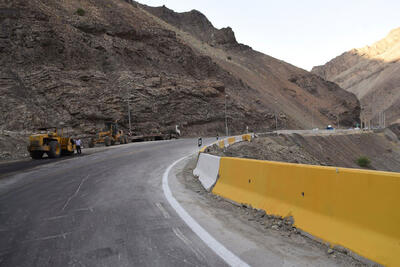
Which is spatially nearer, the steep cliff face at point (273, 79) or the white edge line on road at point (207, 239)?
the white edge line on road at point (207, 239)

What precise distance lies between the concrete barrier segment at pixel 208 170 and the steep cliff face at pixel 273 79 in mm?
53193

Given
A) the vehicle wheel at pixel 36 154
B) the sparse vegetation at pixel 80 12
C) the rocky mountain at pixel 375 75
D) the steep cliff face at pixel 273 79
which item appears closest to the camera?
the vehicle wheel at pixel 36 154

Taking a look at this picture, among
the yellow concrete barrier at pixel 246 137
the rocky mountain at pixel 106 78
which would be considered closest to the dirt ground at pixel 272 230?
the yellow concrete barrier at pixel 246 137

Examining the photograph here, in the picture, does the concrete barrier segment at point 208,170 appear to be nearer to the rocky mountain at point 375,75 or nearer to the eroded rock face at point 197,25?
the eroded rock face at point 197,25

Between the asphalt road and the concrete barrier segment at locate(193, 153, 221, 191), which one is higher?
the concrete barrier segment at locate(193, 153, 221, 191)

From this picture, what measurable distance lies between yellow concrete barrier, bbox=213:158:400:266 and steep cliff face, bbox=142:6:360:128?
188ft

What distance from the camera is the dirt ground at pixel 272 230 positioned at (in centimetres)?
336

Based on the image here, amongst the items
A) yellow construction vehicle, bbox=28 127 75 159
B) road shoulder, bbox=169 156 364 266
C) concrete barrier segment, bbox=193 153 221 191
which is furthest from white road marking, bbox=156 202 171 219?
yellow construction vehicle, bbox=28 127 75 159

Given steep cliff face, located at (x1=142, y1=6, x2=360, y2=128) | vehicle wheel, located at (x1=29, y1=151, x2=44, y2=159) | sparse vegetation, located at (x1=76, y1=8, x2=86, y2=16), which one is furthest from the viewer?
steep cliff face, located at (x1=142, y1=6, x2=360, y2=128)

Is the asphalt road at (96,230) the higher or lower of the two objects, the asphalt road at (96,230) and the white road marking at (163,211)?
the higher

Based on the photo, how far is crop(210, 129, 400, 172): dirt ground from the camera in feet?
92.3

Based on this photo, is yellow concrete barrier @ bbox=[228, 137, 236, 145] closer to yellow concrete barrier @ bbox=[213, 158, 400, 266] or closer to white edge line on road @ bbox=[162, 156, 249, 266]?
white edge line on road @ bbox=[162, 156, 249, 266]

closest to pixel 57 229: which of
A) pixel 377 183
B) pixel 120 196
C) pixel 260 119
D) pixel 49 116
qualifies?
pixel 120 196

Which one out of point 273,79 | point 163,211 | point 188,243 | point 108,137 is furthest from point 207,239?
point 273,79
